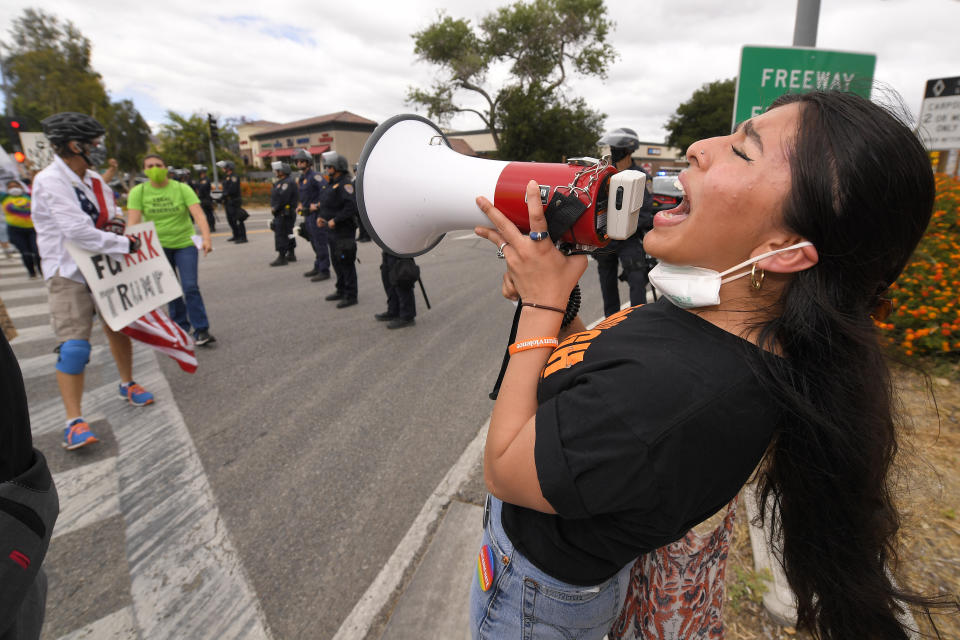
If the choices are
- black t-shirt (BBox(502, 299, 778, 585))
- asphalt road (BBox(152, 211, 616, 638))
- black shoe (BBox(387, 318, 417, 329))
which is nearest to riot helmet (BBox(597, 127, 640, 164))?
asphalt road (BBox(152, 211, 616, 638))

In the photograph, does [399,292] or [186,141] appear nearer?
[399,292]

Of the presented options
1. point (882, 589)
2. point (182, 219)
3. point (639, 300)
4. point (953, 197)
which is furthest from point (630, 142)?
point (182, 219)

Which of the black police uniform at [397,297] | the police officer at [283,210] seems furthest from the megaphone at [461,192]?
the police officer at [283,210]

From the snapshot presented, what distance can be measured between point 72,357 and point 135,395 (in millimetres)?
712

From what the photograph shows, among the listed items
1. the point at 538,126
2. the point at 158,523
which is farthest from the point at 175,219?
the point at 538,126

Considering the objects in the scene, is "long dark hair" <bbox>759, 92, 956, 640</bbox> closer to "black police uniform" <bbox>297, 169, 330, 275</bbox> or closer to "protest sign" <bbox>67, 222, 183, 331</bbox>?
"protest sign" <bbox>67, 222, 183, 331</bbox>

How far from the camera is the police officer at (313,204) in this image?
298 inches

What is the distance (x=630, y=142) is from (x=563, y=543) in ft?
13.2

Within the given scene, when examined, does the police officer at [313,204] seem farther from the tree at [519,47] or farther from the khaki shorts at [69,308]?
the tree at [519,47]

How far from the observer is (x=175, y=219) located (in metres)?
4.61

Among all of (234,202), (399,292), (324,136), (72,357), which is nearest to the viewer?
(72,357)

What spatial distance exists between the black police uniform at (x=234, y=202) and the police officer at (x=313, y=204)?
167 inches

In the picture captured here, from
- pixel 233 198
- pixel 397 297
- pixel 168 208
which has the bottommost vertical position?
pixel 397 297

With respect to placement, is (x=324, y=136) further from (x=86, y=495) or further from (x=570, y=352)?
(x=570, y=352)
